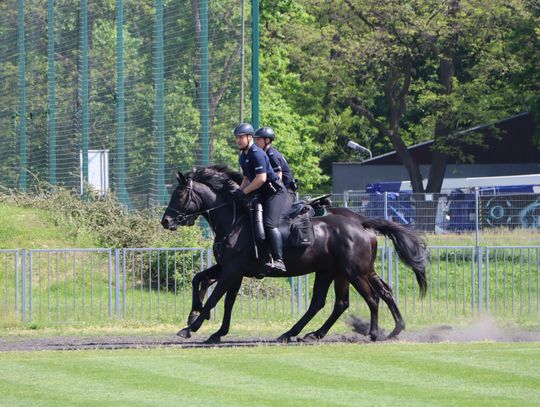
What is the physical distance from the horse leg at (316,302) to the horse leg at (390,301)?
681mm

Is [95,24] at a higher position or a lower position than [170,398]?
higher

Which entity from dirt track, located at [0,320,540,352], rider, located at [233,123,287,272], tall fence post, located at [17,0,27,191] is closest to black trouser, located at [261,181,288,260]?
rider, located at [233,123,287,272]

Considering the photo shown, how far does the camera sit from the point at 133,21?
29609mm

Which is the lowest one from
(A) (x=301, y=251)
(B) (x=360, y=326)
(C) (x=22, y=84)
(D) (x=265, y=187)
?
(B) (x=360, y=326)

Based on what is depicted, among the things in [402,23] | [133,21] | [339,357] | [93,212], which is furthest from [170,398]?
[402,23]

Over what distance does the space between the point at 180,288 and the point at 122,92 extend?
26.1ft

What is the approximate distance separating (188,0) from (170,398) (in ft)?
57.2

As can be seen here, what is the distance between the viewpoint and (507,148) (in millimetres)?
57625

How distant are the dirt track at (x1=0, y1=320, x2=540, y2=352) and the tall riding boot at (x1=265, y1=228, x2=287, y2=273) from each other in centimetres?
103

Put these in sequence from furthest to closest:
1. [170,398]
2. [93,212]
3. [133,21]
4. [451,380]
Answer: [133,21] → [93,212] → [451,380] → [170,398]

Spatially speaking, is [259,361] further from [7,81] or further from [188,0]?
[7,81]

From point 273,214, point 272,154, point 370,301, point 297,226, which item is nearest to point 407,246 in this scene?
point 370,301

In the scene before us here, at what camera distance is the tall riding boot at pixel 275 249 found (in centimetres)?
1727

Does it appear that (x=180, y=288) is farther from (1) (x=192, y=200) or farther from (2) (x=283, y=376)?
(2) (x=283, y=376)
